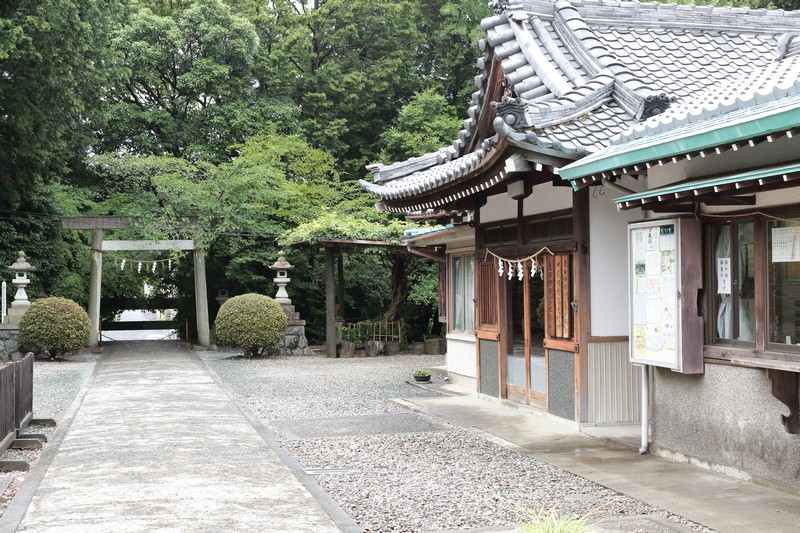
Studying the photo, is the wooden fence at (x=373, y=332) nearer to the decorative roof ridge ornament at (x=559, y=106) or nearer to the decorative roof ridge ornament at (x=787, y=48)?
the decorative roof ridge ornament at (x=559, y=106)

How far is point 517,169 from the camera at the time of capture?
8.55m

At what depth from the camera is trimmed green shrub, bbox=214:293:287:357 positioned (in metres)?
21.8

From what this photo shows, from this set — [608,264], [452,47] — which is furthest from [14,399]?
[452,47]

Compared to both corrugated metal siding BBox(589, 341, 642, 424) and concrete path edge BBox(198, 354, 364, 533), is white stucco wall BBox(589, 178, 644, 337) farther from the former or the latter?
concrete path edge BBox(198, 354, 364, 533)

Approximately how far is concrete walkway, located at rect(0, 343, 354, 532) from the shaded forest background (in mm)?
11522

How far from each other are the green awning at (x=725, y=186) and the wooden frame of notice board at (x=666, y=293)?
42 cm

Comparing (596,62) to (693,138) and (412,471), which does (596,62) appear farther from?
(412,471)

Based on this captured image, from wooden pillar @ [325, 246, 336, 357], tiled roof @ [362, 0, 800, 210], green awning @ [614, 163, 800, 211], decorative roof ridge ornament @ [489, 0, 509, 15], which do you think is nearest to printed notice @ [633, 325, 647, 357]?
green awning @ [614, 163, 800, 211]

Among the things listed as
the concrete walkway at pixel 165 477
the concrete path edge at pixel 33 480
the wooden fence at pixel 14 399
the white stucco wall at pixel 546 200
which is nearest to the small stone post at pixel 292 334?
the concrete walkway at pixel 165 477

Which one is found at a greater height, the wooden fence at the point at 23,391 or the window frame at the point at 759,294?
the window frame at the point at 759,294

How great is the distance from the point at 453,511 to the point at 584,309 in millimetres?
3840

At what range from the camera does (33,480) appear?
24.2 feet

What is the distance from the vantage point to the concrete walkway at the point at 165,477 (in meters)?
6.04

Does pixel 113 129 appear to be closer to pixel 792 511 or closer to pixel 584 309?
pixel 584 309
